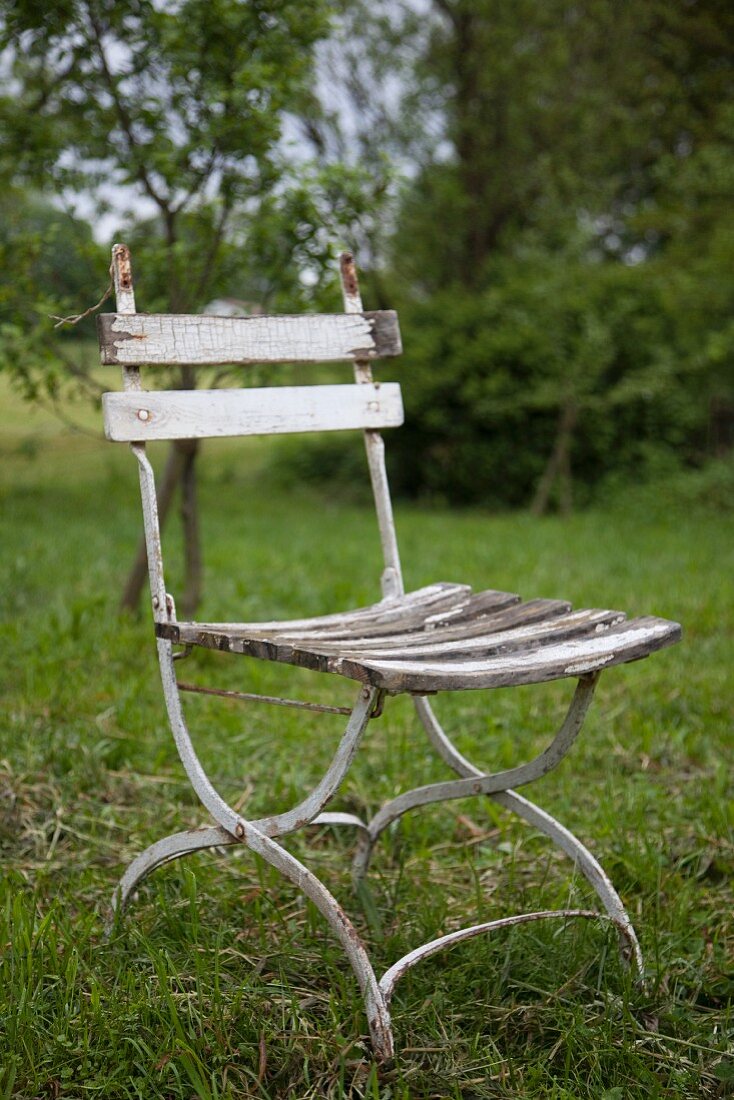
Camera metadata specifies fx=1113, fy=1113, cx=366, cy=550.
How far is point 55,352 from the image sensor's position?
4.22 metres

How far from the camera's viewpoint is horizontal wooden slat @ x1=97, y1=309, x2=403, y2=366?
79.2 inches

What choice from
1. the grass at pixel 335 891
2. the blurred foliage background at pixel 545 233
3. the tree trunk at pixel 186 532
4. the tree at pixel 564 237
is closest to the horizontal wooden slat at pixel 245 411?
the grass at pixel 335 891

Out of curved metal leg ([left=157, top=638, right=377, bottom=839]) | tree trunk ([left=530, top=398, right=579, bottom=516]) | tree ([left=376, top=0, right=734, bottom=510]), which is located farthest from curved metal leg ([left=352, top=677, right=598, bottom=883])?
tree ([left=376, top=0, right=734, bottom=510])

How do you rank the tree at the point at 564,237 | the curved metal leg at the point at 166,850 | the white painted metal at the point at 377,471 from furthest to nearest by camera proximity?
the tree at the point at 564,237, the white painted metal at the point at 377,471, the curved metal leg at the point at 166,850

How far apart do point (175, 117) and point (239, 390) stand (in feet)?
8.05

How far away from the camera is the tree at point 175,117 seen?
3.94m

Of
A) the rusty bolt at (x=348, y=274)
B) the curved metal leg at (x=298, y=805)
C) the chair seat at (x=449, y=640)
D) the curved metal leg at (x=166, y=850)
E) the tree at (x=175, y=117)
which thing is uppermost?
the tree at (x=175, y=117)

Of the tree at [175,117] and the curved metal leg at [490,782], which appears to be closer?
the curved metal leg at [490,782]

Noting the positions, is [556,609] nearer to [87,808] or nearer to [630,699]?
[87,808]

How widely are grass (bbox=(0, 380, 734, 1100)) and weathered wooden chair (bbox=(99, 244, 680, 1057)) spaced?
118mm

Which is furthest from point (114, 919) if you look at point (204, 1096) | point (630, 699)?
point (630, 699)

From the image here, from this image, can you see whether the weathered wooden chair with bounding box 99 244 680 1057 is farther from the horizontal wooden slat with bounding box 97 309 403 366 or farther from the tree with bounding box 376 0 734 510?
the tree with bounding box 376 0 734 510

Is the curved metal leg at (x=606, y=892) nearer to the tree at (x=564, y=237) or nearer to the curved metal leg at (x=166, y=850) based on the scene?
the curved metal leg at (x=166, y=850)

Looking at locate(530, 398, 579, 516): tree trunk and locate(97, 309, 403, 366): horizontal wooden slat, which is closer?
locate(97, 309, 403, 366): horizontal wooden slat
